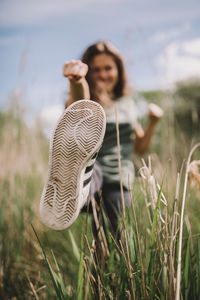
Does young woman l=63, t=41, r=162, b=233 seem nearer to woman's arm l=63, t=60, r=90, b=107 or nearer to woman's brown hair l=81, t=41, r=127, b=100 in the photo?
woman's brown hair l=81, t=41, r=127, b=100

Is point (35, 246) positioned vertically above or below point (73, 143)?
below

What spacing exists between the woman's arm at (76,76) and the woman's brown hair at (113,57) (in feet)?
1.15

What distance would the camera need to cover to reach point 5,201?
1560mm

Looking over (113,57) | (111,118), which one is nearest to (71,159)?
(111,118)

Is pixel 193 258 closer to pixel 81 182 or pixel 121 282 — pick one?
pixel 121 282

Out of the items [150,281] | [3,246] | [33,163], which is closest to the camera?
[150,281]

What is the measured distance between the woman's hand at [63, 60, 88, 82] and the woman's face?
522 millimetres

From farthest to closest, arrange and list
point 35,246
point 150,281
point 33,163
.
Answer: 1. point 33,163
2. point 35,246
3. point 150,281

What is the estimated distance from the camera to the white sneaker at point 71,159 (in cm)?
68

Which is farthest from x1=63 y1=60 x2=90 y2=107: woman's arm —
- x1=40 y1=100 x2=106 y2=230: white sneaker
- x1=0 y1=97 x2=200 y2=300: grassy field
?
x1=0 y1=97 x2=200 y2=300: grassy field

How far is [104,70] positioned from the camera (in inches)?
53.6

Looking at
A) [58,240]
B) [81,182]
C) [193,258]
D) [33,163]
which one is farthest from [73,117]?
[33,163]

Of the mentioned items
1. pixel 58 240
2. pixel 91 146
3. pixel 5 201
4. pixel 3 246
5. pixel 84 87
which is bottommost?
pixel 58 240

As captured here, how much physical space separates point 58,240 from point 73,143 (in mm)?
1109
